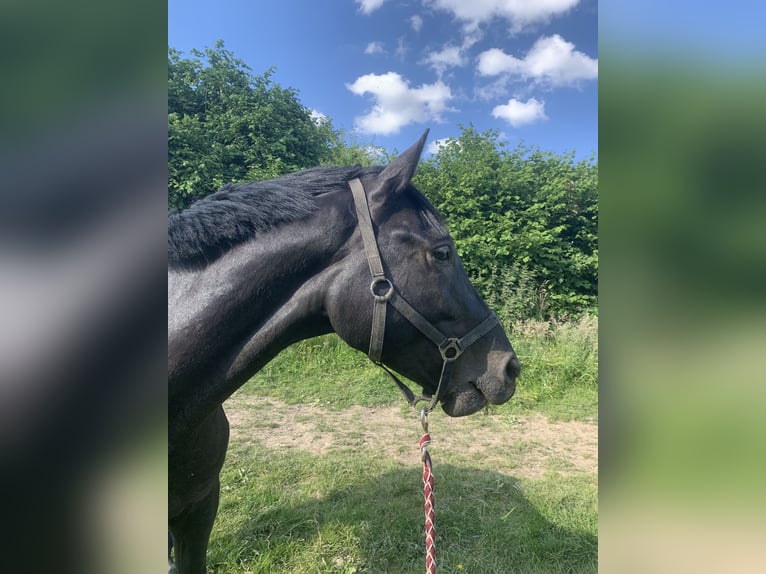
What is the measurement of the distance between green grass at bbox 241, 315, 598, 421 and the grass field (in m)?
0.03

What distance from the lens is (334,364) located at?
6.91 m

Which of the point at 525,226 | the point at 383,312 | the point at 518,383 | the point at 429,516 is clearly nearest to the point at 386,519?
the point at 429,516

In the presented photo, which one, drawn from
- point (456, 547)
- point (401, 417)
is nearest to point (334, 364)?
point (401, 417)

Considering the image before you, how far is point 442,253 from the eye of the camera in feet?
5.45

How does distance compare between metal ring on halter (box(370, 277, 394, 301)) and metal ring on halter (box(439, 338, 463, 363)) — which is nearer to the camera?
metal ring on halter (box(370, 277, 394, 301))

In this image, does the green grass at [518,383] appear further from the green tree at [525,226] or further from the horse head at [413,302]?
the horse head at [413,302]

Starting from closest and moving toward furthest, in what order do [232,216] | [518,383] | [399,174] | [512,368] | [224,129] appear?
[232,216], [399,174], [512,368], [518,383], [224,129]

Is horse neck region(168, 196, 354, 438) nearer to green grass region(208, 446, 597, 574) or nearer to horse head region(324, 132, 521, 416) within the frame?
horse head region(324, 132, 521, 416)

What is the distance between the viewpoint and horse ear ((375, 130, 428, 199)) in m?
1.64

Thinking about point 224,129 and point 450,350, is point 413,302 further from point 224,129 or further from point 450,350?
point 224,129

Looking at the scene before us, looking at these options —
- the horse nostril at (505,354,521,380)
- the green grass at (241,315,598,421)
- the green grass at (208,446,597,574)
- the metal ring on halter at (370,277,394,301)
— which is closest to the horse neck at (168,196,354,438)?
the metal ring on halter at (370,277,394,301)

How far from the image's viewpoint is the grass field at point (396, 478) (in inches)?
117

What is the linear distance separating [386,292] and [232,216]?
2.12ft
